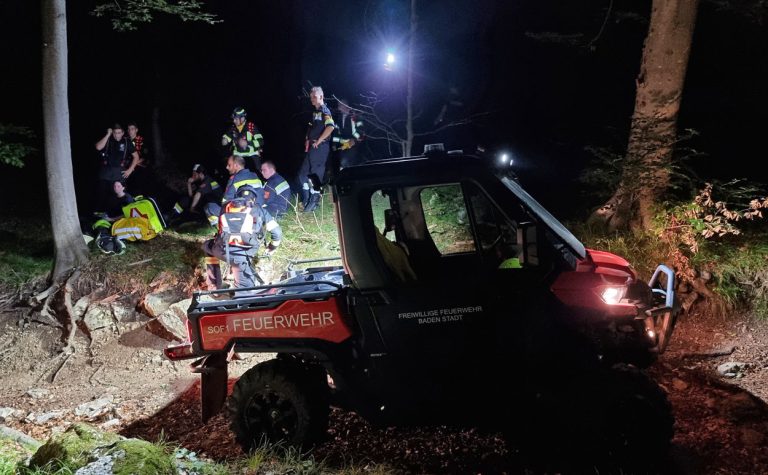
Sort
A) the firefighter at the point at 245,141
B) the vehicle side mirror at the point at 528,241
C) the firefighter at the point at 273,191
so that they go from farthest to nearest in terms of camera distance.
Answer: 1. the firefighter at the point at 245,141
2. the firefighter at the point at 273,191
3. the vehicle side mirror at the point at 528,241

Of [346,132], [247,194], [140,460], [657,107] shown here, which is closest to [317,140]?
[346,132]

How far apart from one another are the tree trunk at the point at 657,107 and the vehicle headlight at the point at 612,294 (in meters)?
3.65

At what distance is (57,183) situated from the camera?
8.09 metres

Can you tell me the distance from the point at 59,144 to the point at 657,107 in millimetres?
8273

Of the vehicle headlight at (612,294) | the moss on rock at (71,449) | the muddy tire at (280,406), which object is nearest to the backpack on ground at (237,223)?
the muddy tire at (280,406)

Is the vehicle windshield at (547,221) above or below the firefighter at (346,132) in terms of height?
below

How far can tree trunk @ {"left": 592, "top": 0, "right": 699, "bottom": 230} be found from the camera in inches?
260

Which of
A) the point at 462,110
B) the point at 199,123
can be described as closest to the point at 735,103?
the point at 462,110

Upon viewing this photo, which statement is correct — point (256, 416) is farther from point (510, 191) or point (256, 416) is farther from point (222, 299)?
point (510, 191)

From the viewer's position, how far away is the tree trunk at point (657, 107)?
661cm

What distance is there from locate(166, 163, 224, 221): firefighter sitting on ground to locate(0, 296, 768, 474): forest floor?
3.17 metres

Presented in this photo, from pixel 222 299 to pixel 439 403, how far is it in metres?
1.84

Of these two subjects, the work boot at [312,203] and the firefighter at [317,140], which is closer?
the firefighter at [317,140]

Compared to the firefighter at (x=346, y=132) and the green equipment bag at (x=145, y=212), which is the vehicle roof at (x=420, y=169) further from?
the firefighter at (x=346, y=132)
